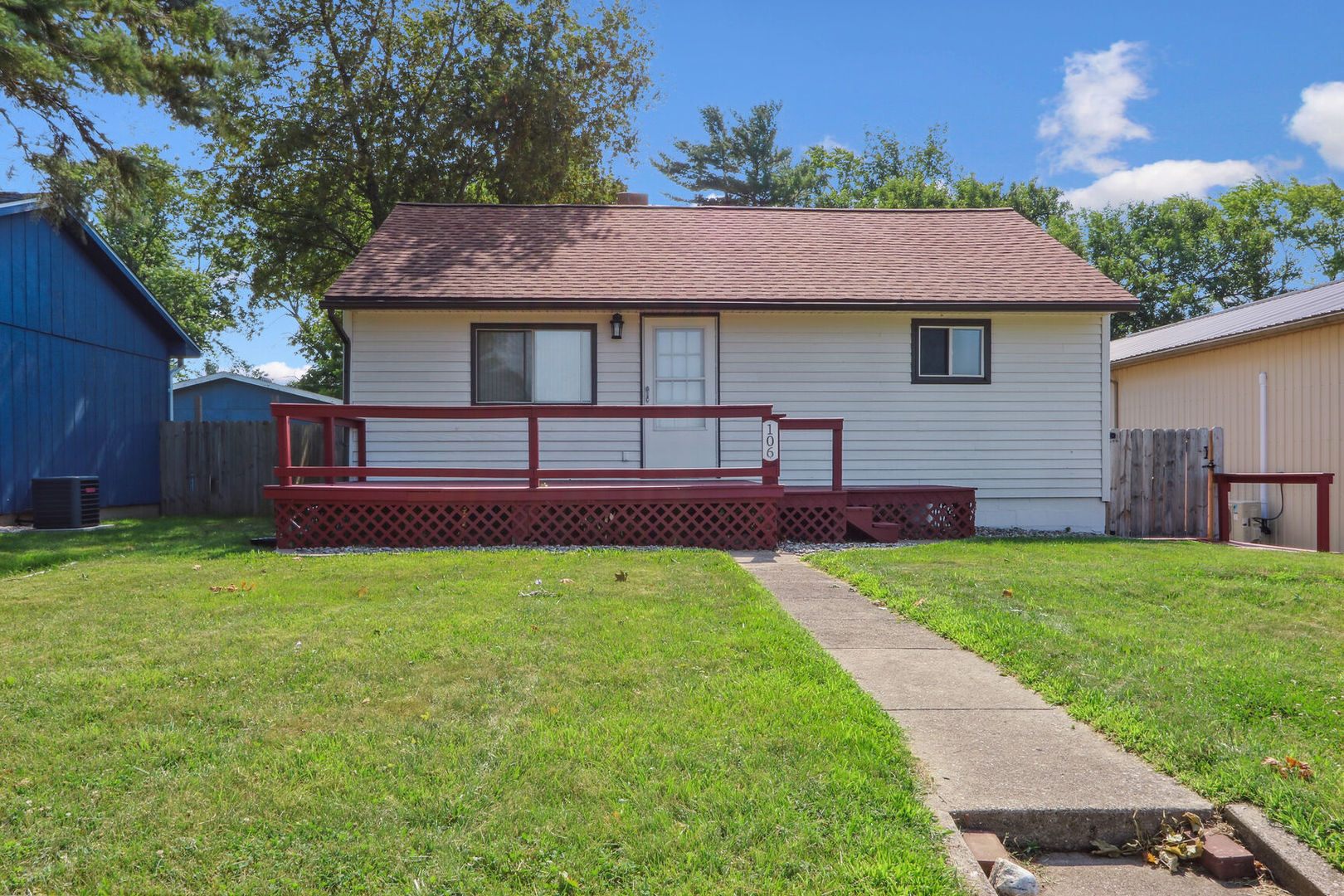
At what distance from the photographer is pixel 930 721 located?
11.6ft

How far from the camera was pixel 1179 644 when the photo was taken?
15.4 feet

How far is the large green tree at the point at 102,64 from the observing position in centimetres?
870

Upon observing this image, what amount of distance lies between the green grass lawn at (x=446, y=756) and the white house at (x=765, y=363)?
6147mm

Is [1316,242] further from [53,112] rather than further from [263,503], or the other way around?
[53,112]

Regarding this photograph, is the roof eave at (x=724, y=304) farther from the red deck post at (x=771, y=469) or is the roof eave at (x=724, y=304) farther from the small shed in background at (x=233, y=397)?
the small shed in background at (x=233, y=397)

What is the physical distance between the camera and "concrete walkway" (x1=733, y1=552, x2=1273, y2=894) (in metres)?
2.73

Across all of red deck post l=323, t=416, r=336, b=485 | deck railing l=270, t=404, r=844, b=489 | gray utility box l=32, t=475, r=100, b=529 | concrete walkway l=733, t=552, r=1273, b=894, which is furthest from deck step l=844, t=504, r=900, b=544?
gray utility box l=32, t=475, r=100, b=529

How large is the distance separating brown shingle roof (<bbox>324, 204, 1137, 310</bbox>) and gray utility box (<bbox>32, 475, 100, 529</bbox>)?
465 centimetres


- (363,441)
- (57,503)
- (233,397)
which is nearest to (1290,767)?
(363,441)

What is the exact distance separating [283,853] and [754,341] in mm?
9801

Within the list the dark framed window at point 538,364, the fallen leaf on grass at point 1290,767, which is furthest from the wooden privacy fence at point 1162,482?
the fallen leaf on grass at point 1290,767

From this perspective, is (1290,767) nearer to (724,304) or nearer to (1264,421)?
(724,304)

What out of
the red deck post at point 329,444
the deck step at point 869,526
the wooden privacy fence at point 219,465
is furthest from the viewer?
the wooden privacy fence at point 219,465

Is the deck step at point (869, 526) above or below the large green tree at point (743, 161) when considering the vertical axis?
below
